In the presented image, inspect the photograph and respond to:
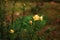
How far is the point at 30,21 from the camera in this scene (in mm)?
2660

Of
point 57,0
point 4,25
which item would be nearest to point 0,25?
point 4,25

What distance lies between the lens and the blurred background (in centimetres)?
282

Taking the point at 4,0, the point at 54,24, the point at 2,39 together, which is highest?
the point at 4,0

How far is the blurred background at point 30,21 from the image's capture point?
2.82 meters

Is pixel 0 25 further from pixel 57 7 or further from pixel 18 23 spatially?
pixel 57 7

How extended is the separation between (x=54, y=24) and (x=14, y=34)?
5.43 ft

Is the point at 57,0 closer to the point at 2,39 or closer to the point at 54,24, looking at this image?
the point at 54,24

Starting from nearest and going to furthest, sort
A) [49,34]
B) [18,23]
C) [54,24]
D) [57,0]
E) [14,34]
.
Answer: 1. [14,34]
2. [18,23]
3. [49,34]
4. [54,24]
5. [57,0]

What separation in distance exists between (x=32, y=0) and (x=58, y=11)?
2.16 feet

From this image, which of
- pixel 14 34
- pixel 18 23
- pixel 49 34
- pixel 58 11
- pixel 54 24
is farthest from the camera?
pixel 58 11

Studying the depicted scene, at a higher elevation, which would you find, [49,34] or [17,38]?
[17,38]

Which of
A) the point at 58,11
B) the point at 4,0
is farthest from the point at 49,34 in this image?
A: the point at 4,0

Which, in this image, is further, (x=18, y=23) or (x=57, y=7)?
(x=57, y=7)

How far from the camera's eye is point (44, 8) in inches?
199
